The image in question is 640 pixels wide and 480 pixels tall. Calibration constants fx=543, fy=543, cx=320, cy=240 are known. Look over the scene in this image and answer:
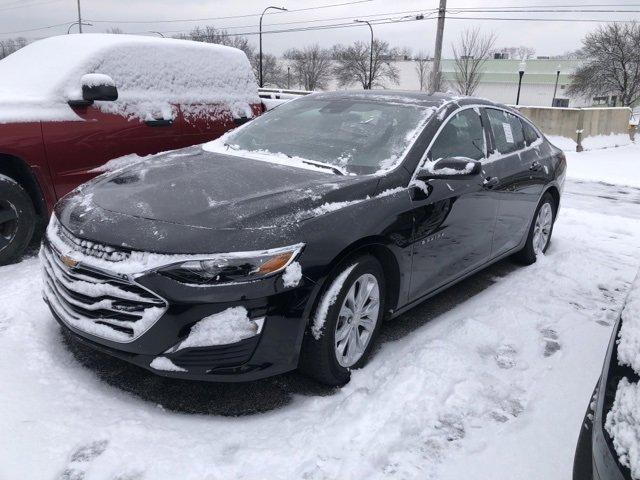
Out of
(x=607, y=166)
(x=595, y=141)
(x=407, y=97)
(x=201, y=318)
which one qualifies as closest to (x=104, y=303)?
(x=201, y=318)

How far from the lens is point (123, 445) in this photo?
92.4 inches

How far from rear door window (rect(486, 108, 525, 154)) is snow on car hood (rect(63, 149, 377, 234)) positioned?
1815 mm

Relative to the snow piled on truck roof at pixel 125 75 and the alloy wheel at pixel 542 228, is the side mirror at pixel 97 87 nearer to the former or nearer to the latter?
the snow piled on truck roof at pixel 125 75

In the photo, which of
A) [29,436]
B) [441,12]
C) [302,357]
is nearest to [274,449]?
[302,357]

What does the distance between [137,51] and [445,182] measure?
3.52 m

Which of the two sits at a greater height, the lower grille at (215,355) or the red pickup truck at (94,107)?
the red pickup truck at (94,107)

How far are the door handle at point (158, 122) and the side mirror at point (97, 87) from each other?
48 centimetres

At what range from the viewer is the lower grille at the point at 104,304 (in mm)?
2385

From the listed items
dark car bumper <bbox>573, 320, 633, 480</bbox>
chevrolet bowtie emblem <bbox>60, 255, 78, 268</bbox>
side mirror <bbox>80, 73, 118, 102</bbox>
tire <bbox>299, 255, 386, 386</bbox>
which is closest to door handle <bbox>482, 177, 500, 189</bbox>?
tire <bbox>299, 255, 386, 386</bbox>

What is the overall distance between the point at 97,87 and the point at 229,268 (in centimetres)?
295

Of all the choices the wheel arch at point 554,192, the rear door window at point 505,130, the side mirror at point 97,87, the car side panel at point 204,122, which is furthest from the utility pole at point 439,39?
the side mirror at point 97,87

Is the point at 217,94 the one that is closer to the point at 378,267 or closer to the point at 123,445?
the point at 378,267

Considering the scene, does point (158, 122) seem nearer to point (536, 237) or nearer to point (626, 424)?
point (536, 237)

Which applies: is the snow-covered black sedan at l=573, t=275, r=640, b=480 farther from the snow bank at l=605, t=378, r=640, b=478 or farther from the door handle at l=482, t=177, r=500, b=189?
the door handle at l=482, t=177, r=500, b=189
